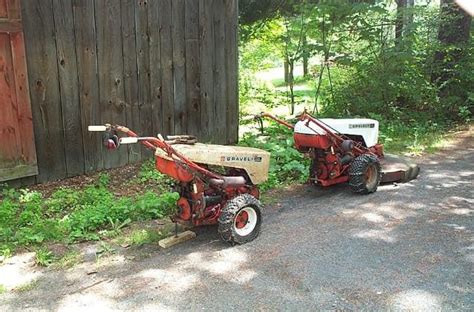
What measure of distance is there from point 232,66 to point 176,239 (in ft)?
14.8

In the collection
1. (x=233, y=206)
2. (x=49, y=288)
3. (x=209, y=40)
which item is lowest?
(x=49, y=288)

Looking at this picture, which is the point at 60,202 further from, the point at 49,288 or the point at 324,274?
the point at 324,274

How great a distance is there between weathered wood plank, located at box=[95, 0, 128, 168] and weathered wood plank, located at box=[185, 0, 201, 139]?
119 cm

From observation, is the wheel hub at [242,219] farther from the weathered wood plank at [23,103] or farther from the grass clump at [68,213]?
the weathered wood plank at [23,103]

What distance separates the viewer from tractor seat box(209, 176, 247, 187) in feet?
14.4

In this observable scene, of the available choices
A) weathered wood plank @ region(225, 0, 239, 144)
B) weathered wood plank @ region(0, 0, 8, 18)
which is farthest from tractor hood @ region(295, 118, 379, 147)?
weathered wood plank @ region(0, 0, 8, 18)

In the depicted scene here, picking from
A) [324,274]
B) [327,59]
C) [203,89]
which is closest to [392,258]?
[324,274]

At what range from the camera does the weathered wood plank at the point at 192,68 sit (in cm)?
754

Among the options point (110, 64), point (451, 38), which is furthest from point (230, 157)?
point (451, 38)

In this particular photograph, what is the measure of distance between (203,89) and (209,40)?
807mm

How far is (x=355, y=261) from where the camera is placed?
4.02m

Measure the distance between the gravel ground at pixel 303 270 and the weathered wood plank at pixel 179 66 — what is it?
2.87 metres

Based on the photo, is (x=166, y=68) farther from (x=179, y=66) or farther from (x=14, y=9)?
(x=14, y=9)

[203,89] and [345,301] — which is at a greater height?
[203,89]
